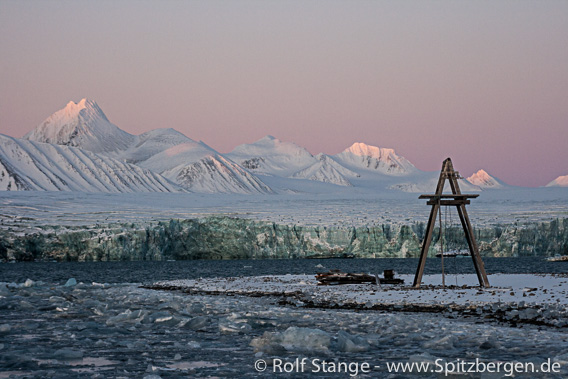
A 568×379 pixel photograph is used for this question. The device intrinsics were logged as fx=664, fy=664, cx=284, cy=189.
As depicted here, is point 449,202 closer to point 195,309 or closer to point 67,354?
point 195,309

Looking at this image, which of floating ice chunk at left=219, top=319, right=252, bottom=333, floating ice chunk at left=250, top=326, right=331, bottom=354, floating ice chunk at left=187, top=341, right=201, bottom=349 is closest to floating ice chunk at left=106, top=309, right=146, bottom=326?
floating ice chunk at left=219, top=319, right=252, bottom=333

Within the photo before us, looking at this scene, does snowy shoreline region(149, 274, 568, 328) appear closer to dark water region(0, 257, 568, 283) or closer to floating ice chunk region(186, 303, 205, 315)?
floating ice chunk region(186, 303, 205, 315)

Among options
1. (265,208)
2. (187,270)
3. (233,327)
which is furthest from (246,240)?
(233,327)

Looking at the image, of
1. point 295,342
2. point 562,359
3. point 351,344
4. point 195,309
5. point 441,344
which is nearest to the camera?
point 562,359

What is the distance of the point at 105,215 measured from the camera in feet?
301

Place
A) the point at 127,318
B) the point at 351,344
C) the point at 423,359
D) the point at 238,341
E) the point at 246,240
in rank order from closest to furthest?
1. the point at 423,359
2. the point at 351,344
3. the point at 238,341
4. the point at 127,318
5. the point at 246,240

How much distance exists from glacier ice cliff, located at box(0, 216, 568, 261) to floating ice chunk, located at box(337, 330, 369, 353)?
71.4 m

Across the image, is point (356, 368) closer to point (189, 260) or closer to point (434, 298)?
point (434, 298)

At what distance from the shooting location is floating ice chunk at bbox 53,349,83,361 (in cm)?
1359

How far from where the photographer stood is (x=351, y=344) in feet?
47.4

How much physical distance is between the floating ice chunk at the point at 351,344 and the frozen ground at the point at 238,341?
0.9 inches

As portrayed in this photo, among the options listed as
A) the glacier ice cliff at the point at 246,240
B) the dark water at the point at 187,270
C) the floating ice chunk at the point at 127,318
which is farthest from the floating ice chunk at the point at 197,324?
the glacier ice cliff at the point at 246,240

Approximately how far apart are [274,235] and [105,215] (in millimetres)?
23643

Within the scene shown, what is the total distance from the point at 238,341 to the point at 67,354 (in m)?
4.24
